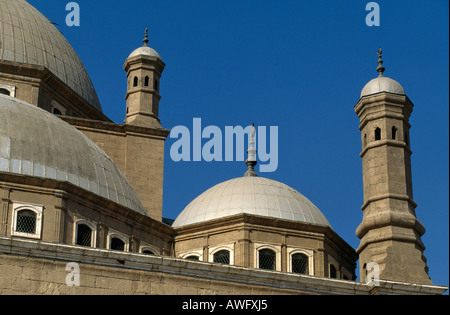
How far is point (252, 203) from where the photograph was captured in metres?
33.8

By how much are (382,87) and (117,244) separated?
7128 millimetres

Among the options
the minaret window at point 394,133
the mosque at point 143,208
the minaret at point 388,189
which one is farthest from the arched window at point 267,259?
the minaret window at point 394,133

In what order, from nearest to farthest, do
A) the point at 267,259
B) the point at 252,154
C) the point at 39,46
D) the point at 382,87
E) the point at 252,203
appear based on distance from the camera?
1. the point at 382,87
2. the point at 267,259
3. the point at 252,203
4. the point at 252,154
5. the point at 39,46

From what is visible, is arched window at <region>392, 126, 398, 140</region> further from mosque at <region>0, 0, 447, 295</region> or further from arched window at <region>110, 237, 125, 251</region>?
arched window at <region>110, 237, 125, 251</region>

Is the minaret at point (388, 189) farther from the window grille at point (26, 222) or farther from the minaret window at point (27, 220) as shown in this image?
the window grille at point (26, 222)

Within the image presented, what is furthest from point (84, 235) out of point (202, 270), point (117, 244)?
point (202, 270)

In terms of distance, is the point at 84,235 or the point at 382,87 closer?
the point at 382,87

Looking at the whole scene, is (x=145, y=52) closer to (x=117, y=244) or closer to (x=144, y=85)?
(x=144, y=85)

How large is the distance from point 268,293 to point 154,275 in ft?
7.44

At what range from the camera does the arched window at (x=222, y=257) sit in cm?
3259

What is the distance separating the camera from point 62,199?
94.6 ft

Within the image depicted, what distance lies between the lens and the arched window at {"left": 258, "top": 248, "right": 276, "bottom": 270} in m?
32.2
